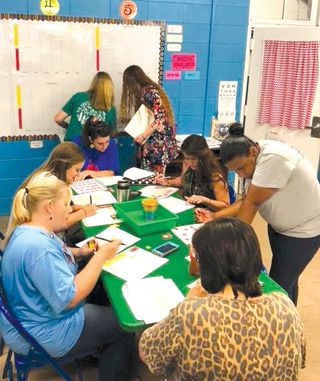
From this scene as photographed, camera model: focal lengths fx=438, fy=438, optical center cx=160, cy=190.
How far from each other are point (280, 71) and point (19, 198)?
3.70m

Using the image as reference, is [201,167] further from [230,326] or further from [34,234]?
[230,326]

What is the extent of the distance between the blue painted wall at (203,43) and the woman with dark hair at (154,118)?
31.4 inches

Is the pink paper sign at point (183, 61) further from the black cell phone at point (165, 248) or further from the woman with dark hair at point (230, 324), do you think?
the woman with dark hair at point (230, 324)

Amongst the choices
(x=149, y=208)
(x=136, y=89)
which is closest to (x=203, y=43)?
(x=136, y=89)

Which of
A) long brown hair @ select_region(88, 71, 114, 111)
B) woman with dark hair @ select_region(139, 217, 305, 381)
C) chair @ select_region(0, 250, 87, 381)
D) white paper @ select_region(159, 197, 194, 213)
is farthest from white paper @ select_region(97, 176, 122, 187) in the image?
woman with dark hair @ select_region(139, 217, 305, 381)

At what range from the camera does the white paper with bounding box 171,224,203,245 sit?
7.29ft

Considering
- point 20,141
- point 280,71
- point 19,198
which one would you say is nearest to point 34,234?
point 19,198

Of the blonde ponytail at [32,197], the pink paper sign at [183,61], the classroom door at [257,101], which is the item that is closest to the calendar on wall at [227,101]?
the classroom door at [257,101]

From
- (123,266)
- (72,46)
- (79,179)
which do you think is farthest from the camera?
(72,46)

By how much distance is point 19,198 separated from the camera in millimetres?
1794

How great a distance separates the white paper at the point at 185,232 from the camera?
2.22 meters

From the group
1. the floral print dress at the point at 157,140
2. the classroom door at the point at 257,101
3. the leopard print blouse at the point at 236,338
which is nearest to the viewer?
the leopard print blouse at the point at 236,338

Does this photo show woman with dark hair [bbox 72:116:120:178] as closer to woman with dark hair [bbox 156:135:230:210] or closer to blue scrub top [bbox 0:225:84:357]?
woman with dark hair [bbox 156:135:230:210]

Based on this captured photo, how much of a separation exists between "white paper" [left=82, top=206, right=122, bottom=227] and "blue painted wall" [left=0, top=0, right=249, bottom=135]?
2301 millimetres
